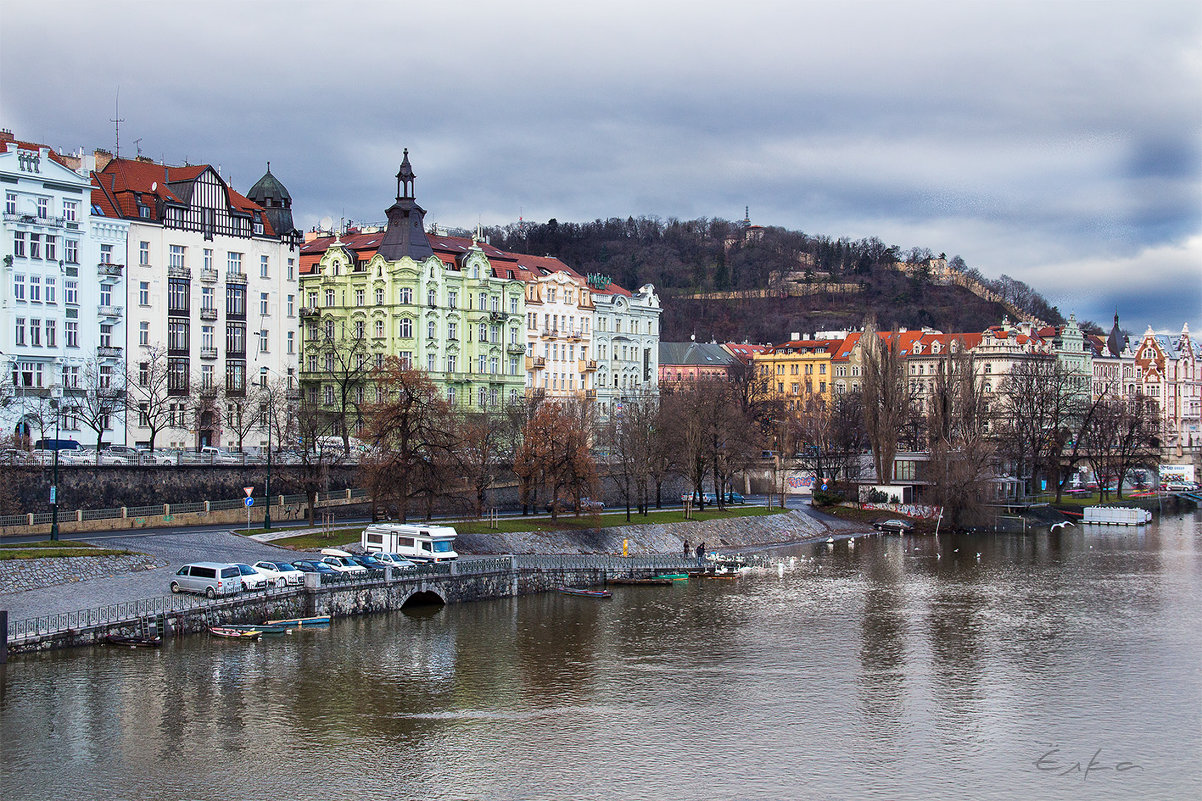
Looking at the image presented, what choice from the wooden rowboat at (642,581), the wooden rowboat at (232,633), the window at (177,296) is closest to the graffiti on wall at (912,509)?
the wooden rowboat at (642,581)

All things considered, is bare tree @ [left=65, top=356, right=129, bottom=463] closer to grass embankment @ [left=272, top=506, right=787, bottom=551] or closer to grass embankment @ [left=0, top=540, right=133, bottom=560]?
grass embankment @ [left=272, top=506, right=787, bottom=551]

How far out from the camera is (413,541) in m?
64.6

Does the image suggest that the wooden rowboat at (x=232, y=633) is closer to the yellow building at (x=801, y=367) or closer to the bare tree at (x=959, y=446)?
the bare tree at (x=959, y=446)

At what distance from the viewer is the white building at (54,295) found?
76062 mm

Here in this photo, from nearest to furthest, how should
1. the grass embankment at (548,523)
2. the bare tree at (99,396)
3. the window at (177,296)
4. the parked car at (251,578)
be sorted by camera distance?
the parked car at (251,578)
the grass embankment at (548,523)
the bare tree at (99,396)
the window at (177,296)

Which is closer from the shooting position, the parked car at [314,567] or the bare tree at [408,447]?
the parked car at [314,567]

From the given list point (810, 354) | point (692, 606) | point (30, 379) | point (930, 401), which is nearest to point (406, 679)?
point (692, 606)

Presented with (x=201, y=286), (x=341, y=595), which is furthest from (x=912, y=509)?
(x=341, y=595)

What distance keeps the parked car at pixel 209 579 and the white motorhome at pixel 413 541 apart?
12.0 meters

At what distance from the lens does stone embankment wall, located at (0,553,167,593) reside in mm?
52125

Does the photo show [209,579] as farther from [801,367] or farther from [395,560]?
[801,367]

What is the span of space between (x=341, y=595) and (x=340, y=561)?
3.62 meters

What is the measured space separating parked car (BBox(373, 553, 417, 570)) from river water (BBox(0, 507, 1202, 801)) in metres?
2.75
